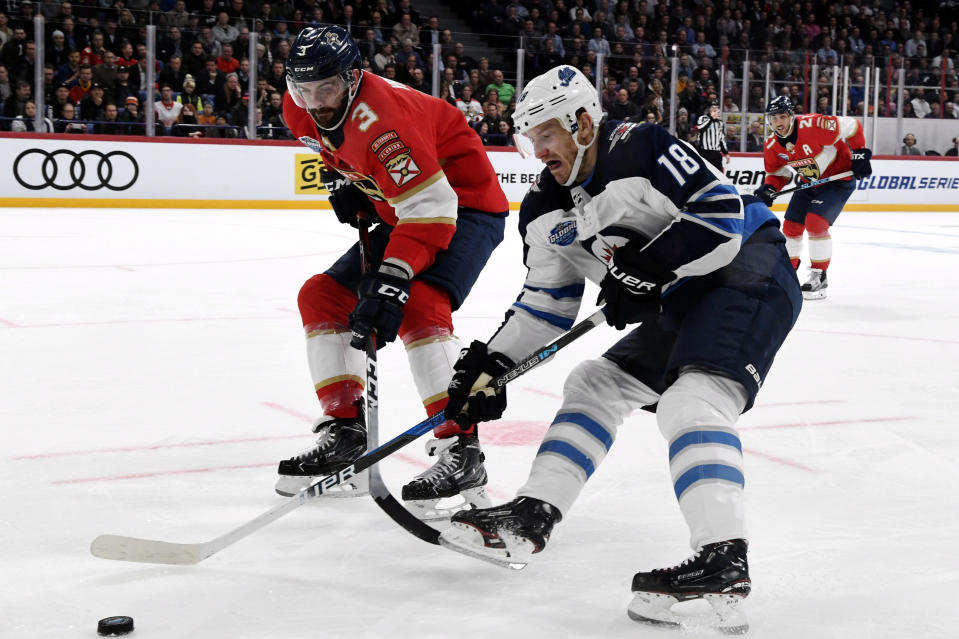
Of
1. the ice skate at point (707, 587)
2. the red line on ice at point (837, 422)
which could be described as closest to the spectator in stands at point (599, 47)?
the red line on ice at point (837, 422)

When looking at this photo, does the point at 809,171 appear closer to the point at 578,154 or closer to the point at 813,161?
the point at 813,161

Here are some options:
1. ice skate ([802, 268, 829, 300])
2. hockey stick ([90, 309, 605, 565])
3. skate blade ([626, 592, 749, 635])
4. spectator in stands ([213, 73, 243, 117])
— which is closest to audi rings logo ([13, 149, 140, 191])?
spectator in stands ([213, 73, 243, 117])

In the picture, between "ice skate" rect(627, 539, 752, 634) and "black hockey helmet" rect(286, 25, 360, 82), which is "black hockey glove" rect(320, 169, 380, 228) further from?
"ice skate" rect(627, 539, 752, 634)

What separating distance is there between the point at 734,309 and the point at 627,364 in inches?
10.4

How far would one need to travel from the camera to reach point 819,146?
24.4 ft

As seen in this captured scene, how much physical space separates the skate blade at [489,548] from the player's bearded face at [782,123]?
590 cm

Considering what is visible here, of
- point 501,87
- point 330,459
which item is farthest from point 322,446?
point 501,87

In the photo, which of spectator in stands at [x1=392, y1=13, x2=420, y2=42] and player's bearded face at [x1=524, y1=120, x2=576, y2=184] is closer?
player's bearded face at [x1=524, y1=120, x2=576, y2=184]

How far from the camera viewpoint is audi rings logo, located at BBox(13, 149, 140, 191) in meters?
11.0


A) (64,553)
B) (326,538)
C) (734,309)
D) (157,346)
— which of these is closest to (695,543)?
(734,309)

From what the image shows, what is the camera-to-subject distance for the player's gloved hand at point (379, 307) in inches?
94.6

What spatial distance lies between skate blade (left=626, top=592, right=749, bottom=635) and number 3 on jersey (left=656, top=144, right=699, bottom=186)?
74 cm

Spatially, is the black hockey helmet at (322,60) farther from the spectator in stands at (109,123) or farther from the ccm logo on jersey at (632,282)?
the spectator in stands at (109,123)

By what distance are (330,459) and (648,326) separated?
908 mm
